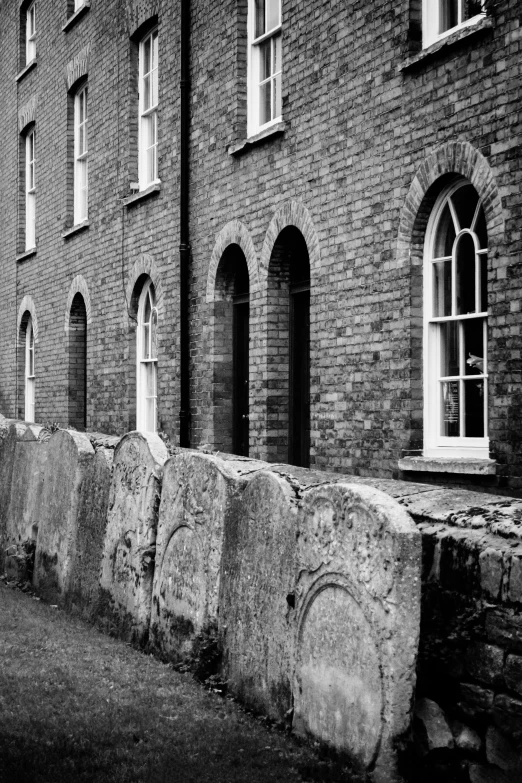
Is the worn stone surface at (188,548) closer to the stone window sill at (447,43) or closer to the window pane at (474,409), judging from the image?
the window pane at (474,409)

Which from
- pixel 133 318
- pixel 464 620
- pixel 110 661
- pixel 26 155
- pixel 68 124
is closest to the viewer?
pixel 464 620

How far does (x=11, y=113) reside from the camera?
2102cm

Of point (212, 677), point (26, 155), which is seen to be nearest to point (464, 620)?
point (212, 677)

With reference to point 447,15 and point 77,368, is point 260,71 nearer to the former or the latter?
point 447,15

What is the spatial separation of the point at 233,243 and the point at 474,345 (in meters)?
4.29

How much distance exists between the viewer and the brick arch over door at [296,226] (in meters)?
10.5

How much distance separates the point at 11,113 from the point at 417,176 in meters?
14.0

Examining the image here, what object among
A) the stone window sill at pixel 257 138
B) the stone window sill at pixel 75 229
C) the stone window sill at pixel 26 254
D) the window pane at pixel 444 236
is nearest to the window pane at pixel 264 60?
the stone window sill at pixel 257 138

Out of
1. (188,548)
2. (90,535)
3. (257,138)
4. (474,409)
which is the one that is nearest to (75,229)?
(257,138)

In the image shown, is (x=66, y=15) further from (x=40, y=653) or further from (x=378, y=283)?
(x=40, y=653)

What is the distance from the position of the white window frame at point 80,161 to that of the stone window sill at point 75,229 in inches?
10.5

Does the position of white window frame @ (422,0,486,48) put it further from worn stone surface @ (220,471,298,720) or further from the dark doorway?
the dark doorway

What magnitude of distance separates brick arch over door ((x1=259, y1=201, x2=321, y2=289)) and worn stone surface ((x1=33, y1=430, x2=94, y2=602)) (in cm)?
299

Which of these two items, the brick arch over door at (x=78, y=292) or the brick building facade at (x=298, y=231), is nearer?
the brick building facade at (x=298, y=231)
